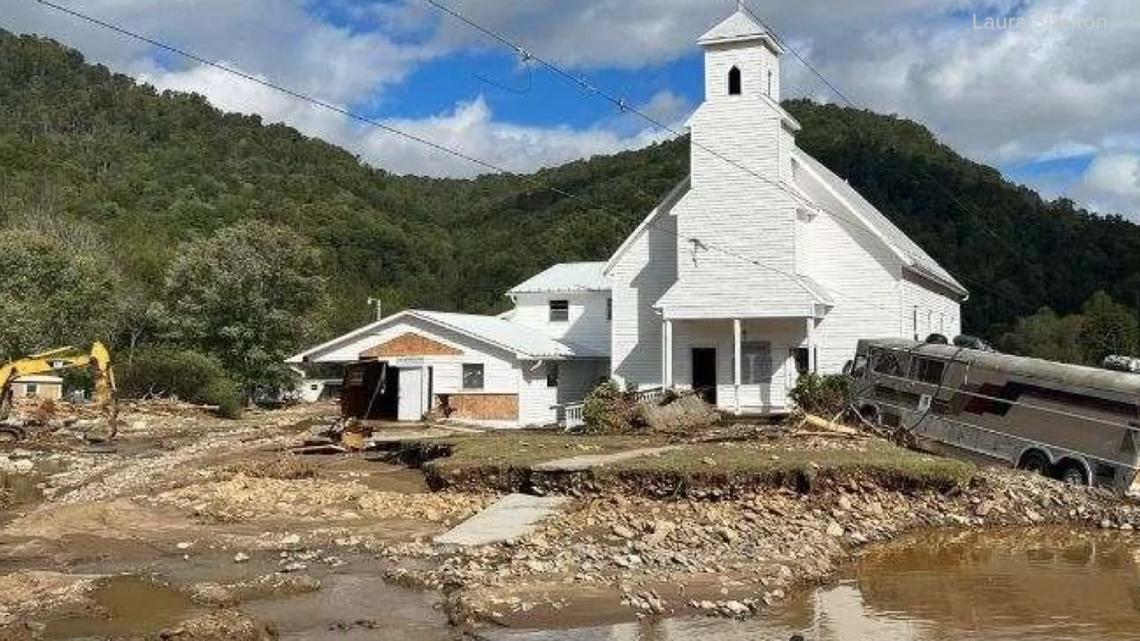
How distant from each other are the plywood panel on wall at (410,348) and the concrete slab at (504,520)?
1905cm

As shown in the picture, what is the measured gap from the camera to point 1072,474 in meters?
23.0

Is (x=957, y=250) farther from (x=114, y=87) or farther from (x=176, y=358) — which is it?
(x=114, y=87)

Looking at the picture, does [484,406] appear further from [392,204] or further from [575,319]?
[392,204]

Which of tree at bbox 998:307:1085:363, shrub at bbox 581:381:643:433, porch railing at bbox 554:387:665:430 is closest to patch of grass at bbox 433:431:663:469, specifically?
shrub at bbox 581:381:643:433

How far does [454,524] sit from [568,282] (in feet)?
91.7

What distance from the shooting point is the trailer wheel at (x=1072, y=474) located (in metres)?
22.7

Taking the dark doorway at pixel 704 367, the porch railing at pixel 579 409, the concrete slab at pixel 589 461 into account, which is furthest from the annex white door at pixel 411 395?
the concrete slab at pixel 589 461

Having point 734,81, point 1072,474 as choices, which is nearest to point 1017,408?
point 1072,474

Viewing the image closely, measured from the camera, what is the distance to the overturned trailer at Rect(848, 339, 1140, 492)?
22312 millimetres

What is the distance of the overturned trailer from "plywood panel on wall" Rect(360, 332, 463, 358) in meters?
15.3

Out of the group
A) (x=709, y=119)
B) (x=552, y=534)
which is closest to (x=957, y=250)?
(x=709, y=119)

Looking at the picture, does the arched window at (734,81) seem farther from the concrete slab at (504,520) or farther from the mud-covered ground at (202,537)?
the concrete slab at (504,520)

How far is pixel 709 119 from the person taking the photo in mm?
35750

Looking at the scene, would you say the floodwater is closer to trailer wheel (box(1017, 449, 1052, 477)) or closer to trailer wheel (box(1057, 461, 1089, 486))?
trailer wheel (box(1057, 461, 1089, 486))
